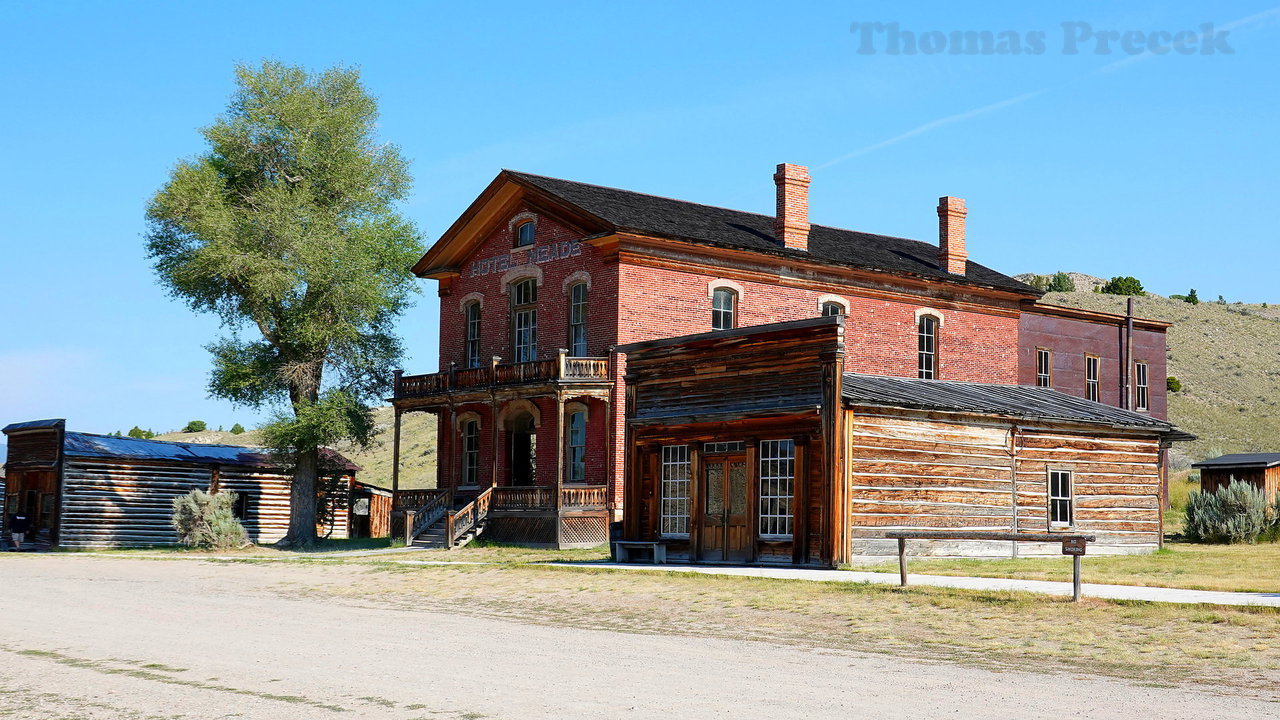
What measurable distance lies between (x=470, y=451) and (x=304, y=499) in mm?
5190

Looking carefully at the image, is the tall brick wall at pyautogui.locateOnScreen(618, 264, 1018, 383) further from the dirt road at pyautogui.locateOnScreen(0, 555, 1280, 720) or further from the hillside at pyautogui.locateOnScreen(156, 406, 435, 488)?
the hillside at pyautogui.locateOnScreen(156, 406, 435, 488)

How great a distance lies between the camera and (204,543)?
3716cm

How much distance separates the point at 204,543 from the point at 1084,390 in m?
27.3

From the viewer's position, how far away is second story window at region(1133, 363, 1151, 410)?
46250mm

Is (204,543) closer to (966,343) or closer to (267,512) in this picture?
(267,512)

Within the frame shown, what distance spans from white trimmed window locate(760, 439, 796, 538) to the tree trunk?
1847 centimetres

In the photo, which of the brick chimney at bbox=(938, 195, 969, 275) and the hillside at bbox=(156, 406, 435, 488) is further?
the hillside at bbox=(156, 406, 435, 488)

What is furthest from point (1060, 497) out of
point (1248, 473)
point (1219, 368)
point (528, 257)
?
point (1219, 368)

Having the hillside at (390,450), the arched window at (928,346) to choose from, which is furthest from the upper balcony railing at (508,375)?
the hillside at (390,450)

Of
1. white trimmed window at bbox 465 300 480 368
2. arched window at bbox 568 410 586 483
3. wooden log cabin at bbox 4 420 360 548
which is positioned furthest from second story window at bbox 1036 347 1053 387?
wooden log cabin at bbox 4 420 360 548

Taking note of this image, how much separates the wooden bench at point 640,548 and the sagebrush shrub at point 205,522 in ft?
47.3

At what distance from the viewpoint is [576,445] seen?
3528 centimetres

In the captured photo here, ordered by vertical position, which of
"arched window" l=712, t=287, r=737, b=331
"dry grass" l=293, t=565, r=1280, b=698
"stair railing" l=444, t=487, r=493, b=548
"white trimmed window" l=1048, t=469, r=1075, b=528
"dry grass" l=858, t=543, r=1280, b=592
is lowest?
"dry grass" l=293, t=565, r=1280, b=698

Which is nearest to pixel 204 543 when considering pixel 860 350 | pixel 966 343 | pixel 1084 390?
pixel 860 350
